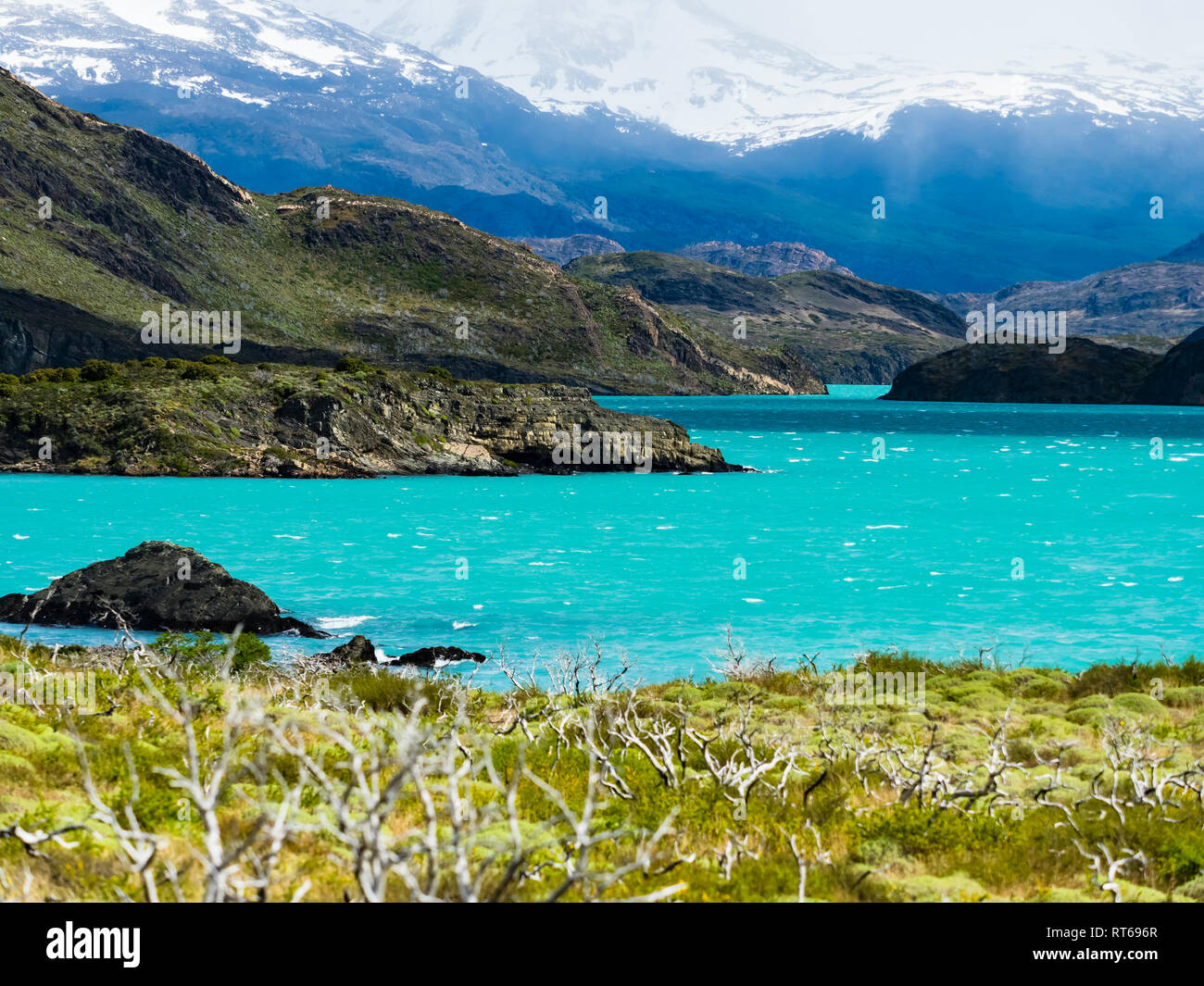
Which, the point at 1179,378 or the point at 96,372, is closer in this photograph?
the point at 96,372

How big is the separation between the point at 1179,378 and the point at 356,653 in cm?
20771

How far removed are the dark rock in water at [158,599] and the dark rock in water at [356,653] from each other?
3592mm

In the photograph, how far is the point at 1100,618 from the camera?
95.0 ft

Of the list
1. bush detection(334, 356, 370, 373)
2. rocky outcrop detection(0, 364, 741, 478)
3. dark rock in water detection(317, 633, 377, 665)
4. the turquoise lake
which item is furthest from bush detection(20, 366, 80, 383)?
dark rock in water detection(317, 633, 377, 665)

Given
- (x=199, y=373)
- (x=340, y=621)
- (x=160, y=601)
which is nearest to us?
(x=160, y=601)

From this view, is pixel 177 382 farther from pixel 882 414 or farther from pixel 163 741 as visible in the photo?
pixel 882 414

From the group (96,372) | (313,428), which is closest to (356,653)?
(313,428)

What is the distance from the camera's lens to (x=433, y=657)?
2170 cm

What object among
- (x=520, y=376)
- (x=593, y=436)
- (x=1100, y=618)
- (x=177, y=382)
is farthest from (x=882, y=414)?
(x=1100, y=618)

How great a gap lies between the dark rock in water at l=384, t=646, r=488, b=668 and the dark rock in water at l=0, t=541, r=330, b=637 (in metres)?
3.51

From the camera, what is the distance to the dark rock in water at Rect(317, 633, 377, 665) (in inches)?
796

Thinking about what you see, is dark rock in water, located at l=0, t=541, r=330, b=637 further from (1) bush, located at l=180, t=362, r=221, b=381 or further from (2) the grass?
(1) bush, located at l=180, t=362, r=221, b=381

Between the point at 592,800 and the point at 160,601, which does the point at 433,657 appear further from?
the point at 592,800
